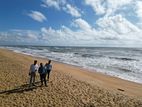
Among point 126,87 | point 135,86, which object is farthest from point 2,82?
point 135,86

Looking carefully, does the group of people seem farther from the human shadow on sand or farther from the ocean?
the ocean

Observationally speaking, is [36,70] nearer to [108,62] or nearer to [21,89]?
[21,89]

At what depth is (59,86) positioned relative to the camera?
43.4 feet

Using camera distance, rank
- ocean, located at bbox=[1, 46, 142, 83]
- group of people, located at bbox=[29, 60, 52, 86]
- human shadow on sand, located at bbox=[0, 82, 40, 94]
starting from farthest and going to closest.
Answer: ocean, located at bbox=[1, 46, 142, 83] < group of people, located at bbox=[29, 60, 52, 86] < human shadow on sand, located at bbox=[0, 82, 40, 94]

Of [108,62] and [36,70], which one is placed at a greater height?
[36,70]

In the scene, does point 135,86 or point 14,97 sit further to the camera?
point 135,86

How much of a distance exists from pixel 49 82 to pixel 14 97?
384 cm

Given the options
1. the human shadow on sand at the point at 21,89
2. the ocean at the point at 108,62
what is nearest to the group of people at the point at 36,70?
the human shadow on sand at the point at 21,89

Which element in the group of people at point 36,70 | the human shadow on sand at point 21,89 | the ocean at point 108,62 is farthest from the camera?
the ocean at point 108,62

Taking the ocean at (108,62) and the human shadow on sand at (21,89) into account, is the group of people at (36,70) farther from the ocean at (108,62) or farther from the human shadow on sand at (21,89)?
the ocean at (108,62)

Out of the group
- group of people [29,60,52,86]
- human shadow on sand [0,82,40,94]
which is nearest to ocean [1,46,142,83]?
group of people [29,60,52,86]

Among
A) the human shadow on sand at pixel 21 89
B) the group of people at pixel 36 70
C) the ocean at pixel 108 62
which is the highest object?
the group of people at pixel 36 70

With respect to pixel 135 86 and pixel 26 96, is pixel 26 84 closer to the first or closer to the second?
pixel 26 96

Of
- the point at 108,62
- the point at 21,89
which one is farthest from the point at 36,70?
the point at 108,62
